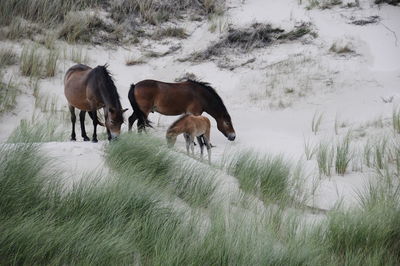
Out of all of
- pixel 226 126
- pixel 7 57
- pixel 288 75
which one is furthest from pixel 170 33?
pixel 226 126

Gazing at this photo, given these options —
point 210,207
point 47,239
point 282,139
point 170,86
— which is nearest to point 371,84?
point 282,139

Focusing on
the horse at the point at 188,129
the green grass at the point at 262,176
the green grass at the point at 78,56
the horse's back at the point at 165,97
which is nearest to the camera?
the green grass at the point at 262,176

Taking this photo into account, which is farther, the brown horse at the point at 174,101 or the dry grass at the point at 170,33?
the dry grass at the point at 170,33

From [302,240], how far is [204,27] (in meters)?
10.8

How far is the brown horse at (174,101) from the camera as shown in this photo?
24.9 feet

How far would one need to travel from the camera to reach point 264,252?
244 centimetres

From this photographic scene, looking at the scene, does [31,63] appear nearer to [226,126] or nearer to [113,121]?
[226,126]

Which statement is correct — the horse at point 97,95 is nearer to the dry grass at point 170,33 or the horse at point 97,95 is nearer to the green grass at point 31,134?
the green grass at point 31,134

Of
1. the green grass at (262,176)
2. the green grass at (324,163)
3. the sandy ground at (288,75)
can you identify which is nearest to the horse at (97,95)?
the green grass at (262,176)

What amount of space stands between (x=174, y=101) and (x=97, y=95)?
263 centimetres

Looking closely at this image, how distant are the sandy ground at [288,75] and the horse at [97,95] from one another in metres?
2.37

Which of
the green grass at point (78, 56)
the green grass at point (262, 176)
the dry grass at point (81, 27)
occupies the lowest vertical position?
the green grass at point (262, 176)

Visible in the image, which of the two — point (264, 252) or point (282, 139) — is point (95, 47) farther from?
point (264, 252)

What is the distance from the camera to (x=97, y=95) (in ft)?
17.9
